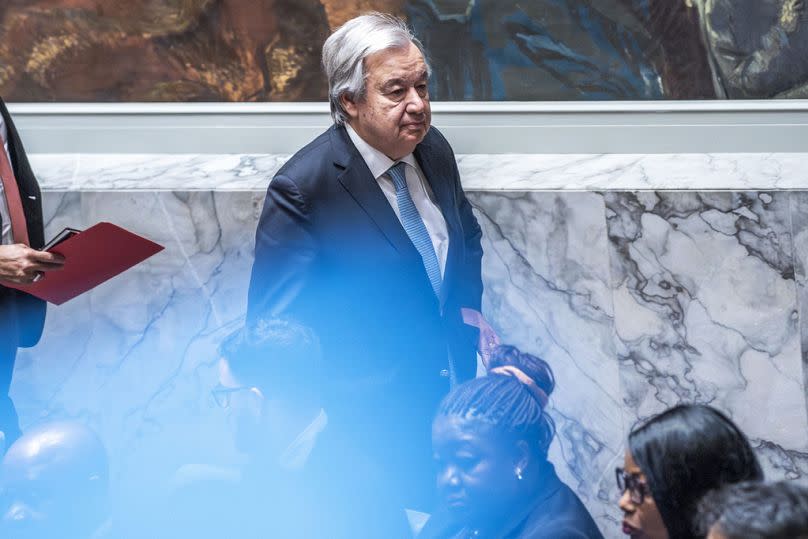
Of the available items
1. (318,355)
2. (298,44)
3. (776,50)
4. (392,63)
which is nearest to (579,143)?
(776,50)

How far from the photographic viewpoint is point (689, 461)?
269 centimetres

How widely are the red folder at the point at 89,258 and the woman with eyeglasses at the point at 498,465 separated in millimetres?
1289

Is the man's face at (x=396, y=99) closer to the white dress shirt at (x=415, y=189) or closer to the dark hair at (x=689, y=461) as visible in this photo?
the white dress shirt at (x=415, y=189)

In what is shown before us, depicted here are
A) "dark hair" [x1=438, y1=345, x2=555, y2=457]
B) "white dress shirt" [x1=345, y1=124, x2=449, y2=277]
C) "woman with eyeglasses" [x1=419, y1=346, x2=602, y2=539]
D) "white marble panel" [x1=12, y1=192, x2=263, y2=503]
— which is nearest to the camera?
"woman with eyeglasses" [x1=419, y1=346, x2=602, y2=539]

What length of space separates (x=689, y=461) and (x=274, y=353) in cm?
139

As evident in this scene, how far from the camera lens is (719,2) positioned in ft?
17.3

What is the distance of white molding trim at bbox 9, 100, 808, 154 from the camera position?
536 cm

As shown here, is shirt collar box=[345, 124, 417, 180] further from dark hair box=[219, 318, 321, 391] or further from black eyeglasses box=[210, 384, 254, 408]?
black eyeglasses box=[210, 384, 254, 408]

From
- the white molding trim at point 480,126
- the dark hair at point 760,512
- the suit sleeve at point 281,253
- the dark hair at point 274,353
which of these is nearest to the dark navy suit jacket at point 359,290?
the suit sleeve at point 281,253

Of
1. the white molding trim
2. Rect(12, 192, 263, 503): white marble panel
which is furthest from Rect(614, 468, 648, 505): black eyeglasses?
the white molding trim

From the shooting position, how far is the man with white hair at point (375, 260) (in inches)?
152

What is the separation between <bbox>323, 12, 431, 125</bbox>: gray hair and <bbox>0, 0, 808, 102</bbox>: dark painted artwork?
4.84 ft

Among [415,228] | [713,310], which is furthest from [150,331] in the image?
[713,310]

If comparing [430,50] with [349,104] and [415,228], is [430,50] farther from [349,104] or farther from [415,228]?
[415,228]
